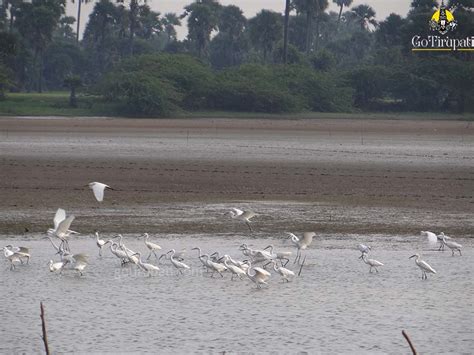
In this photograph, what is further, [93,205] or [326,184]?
[326,184]

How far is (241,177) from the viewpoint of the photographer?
83.8 feet

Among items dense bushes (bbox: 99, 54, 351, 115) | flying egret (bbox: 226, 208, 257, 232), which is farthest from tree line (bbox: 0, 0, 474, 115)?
flying egret (bbox: 226, 208, 257, 232)

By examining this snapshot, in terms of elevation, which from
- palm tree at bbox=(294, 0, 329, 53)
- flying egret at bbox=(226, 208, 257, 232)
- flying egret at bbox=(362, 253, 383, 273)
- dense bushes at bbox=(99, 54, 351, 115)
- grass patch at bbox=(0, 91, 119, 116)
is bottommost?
grass patch at bbox=(0, 91, 119, 116)

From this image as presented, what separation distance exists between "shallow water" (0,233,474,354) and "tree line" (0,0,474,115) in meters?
39.8

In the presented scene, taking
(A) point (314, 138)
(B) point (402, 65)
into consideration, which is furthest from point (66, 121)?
(B) point (402, 65)

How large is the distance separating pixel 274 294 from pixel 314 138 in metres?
27.1

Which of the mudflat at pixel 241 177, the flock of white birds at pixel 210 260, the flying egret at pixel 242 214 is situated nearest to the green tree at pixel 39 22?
the mudflat at pixel 241 177

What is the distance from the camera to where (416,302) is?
12898 millimetres

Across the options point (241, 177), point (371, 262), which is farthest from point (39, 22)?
point (371, 262)

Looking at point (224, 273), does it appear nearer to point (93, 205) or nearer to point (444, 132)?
point (93, 205)

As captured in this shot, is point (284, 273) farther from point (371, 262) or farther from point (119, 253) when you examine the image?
point (119, 253)

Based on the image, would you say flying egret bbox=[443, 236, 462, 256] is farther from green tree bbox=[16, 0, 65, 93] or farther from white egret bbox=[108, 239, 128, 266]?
green tree bbox=[16, 0, 65, 93]

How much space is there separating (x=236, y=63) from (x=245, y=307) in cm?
8967

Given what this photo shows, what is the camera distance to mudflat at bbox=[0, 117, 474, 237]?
19.5m
